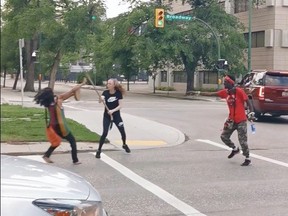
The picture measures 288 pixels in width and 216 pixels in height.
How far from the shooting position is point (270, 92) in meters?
17.4

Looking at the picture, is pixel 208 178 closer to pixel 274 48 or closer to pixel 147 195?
pixel 147 195

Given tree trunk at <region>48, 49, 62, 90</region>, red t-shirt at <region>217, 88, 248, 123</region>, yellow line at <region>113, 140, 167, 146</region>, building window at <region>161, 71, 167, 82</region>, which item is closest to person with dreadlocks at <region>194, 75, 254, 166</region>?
red t-shirt at <region>217, 88, 248, 123</region>

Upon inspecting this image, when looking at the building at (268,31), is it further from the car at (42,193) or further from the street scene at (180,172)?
the car at (42,193)

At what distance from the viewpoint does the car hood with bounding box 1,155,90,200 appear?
2926 mm

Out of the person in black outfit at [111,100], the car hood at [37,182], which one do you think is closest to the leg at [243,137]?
the person in black outfit at [111,100]

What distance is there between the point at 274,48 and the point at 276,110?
28.0 metres

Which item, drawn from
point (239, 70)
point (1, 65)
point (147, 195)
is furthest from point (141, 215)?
point (239, 70)

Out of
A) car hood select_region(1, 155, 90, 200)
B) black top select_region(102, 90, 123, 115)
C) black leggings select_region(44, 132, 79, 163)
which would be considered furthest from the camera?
black top select_region(102, 90, 123, 115)

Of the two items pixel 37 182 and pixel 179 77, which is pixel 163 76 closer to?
pixel 179 77

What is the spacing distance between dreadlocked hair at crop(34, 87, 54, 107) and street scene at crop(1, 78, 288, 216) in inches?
9.3

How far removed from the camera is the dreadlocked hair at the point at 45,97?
5.15m

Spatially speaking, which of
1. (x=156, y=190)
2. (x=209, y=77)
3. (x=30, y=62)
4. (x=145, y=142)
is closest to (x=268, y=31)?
(x=209, y=77)

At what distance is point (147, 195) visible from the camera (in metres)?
6.94

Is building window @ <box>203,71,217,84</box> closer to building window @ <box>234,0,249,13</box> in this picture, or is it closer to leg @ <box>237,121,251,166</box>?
building window @ <box>234,0,249,13</box>
